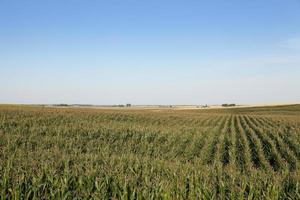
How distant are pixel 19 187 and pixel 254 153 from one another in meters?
13.7

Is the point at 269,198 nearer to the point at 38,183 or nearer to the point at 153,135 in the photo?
the point at 38,183

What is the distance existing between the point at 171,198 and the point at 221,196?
1183mm

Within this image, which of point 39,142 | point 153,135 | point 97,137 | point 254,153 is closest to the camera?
point 39,142

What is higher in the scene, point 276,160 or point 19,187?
point 19,187

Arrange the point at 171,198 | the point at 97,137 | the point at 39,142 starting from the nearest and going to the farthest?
the point at 171,198
the point at 39,142
the point at 97,137

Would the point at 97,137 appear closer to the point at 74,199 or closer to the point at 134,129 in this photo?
the point at 134,129

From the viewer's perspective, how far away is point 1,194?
5.44 m

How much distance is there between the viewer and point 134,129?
20.5m

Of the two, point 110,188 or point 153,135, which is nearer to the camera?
point 110,188

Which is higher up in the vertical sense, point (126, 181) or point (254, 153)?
point (126, 181)

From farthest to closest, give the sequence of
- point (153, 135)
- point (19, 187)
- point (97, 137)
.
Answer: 1. point (153, 135)
2. point (97, 137)
3. point (19, 187)

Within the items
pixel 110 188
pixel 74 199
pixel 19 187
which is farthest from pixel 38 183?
pixel 110 188

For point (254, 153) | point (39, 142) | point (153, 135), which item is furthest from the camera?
point (153, 135)

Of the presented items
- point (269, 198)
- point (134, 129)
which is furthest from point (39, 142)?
point (269, 198)
